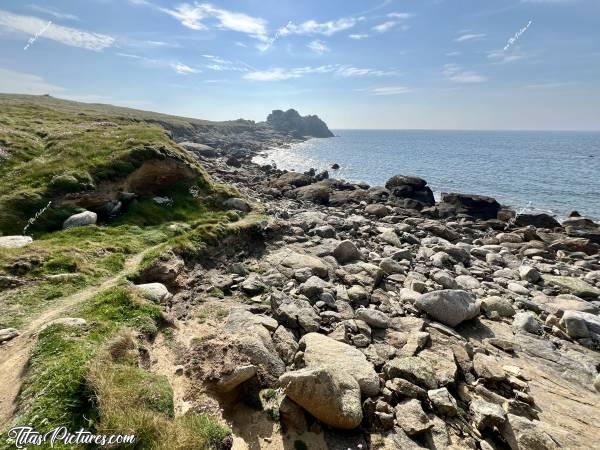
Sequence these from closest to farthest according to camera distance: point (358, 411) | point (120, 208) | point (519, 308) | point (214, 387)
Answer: point (358, 411)
point (214, 387)
point (519, 308)
point (120, 208)

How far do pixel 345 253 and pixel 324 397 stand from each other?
40.5 ft

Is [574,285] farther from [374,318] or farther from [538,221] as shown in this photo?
[538,221]

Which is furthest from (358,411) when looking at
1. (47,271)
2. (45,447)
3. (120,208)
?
(120,208)

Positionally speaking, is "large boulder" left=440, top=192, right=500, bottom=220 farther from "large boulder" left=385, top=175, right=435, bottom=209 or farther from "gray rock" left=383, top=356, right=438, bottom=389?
"gray rock" left=383, top=356, right=438, bottom=389

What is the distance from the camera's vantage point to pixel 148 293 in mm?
11266

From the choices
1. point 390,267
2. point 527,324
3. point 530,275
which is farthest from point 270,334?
point 530,275

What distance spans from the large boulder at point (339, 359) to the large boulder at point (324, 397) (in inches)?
33.0

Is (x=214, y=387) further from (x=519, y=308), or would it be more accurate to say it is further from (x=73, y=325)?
(x=519, y=308)

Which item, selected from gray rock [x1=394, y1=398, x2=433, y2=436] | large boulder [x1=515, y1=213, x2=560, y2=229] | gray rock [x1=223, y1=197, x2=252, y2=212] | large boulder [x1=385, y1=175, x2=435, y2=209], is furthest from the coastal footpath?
large boulder [x1=385, y1=175, x2=435, y2=209]

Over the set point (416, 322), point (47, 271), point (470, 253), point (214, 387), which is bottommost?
point (470, 253)

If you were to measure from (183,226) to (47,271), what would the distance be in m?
8.03

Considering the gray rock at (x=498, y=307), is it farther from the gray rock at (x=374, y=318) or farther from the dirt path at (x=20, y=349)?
the dirt path at (x=20, y=349)

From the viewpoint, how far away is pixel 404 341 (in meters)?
11.5

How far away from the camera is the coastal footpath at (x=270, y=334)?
720cm
